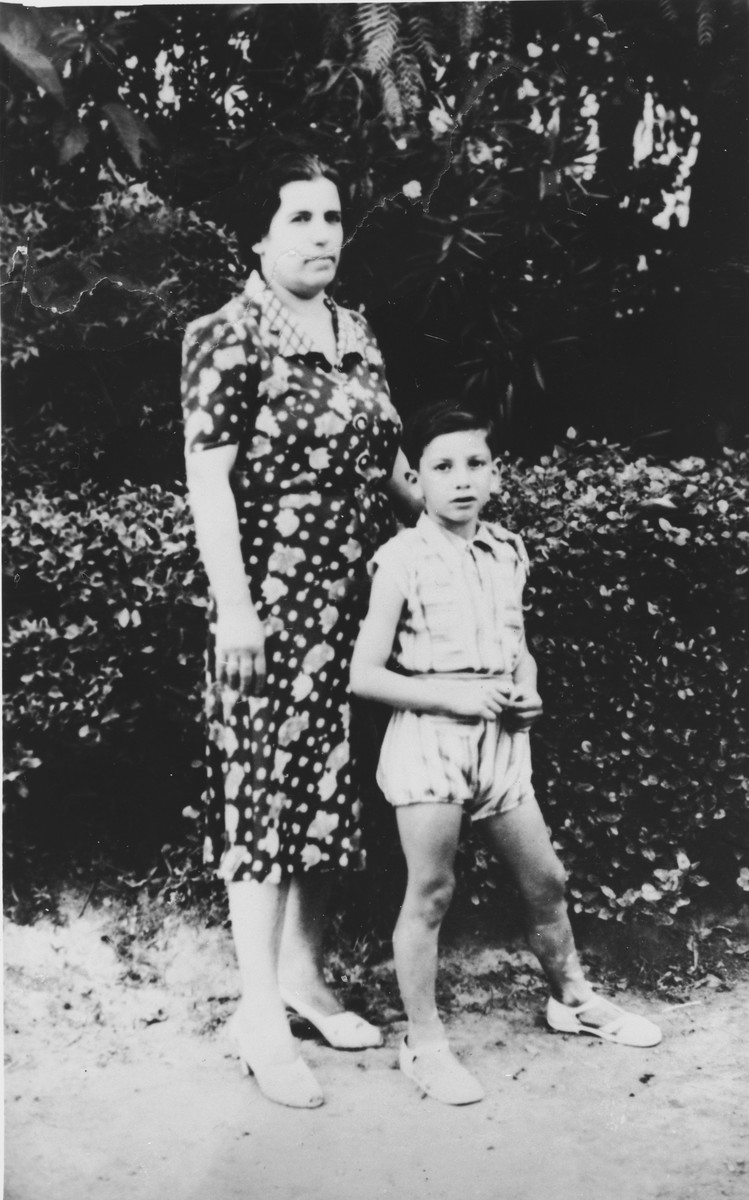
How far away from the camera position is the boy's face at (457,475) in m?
2.85

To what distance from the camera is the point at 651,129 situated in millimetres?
3066

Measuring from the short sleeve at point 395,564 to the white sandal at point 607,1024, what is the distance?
4.24 ft

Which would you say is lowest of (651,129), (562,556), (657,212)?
(562,556)

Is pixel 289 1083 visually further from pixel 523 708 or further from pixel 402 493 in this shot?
pixel 402 493

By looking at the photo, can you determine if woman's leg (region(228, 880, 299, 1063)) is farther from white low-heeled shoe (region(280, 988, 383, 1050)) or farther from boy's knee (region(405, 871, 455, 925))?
boy's knee (region(405, 871, 455, 925))

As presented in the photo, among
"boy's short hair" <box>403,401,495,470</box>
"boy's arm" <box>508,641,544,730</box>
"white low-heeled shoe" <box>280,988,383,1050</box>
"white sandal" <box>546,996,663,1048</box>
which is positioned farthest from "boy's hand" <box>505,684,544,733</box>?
"white low-heeled shoe" <box>280,988,383,1050</box>

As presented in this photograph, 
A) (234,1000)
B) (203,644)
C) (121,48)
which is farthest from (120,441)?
(234,1000)

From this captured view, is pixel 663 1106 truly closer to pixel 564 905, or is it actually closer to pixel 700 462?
pixel 564 905

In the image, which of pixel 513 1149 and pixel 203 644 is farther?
pixel 203 644

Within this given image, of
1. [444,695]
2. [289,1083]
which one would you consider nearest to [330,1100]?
[289,1083]

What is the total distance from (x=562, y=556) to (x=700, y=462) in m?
0.50

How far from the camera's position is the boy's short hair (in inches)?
112

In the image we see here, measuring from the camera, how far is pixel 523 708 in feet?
9.49

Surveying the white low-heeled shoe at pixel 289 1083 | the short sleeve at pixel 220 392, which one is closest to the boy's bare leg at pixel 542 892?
the white low-heeled shoe at pixel 289 1083
